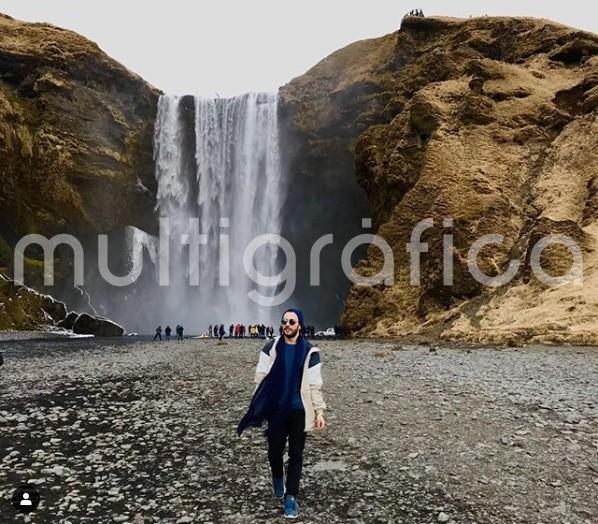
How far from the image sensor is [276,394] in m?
5.48

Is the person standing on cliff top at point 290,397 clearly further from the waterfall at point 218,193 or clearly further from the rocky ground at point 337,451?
the waterfall at point 218,193

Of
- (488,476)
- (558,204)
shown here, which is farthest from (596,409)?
(558,204)

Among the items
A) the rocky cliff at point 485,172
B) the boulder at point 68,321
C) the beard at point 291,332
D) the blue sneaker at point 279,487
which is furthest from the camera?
the boulder at point 68,321

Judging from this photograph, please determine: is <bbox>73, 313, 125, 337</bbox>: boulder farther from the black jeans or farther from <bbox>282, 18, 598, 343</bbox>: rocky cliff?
the black jeans

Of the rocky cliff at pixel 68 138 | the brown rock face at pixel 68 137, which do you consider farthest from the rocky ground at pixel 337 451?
the brown rock face at pixel 68 137

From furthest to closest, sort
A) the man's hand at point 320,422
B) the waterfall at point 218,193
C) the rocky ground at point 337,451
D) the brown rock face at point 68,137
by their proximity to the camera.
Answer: the waterfall at point 218,193, the brown rock face at point 68,137, the rocky ground at point 337,451, the man's hand at point 320,422

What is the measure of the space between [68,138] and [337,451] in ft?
195

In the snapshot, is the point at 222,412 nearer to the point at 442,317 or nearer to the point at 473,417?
the point at 473,417

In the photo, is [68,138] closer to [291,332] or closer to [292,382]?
[291,332]

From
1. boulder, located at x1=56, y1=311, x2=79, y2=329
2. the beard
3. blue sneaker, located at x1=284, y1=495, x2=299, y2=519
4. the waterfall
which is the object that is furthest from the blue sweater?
the waterfall

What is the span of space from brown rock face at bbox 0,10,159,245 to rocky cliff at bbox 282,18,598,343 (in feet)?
97.3

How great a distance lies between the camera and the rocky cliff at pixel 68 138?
55.2m

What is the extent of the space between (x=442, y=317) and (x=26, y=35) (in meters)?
60.5

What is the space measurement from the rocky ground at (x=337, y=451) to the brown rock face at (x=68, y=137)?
47201 mm
